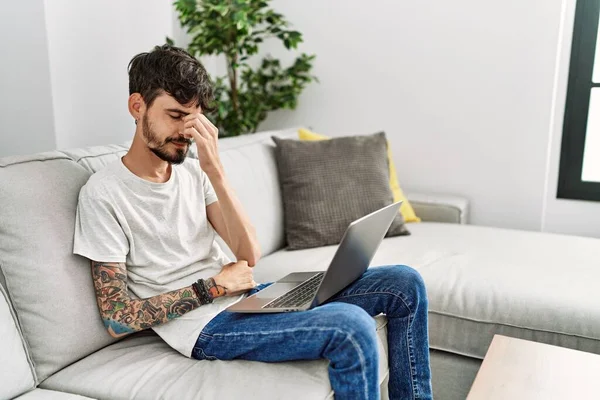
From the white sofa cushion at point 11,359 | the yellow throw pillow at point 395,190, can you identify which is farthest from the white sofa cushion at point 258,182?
the white sofa cushion at point 11,359

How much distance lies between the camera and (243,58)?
9.11 ft

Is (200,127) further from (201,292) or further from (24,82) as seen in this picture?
(24,82)

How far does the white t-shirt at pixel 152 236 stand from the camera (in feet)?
4.59

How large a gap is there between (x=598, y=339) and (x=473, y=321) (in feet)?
1.13

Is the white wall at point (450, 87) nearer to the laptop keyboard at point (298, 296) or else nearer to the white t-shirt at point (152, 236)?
the laptop keyboard at point (298, 296)

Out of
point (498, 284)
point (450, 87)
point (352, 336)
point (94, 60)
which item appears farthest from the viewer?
point (450, 87)

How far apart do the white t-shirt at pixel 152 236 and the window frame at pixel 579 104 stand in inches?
76.4

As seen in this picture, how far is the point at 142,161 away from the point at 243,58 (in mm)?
1394

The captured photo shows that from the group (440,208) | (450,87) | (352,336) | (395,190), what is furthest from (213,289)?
(450,87)

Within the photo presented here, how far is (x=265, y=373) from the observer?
1.32 meters

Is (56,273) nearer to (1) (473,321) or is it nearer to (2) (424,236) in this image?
(1) (473,321)

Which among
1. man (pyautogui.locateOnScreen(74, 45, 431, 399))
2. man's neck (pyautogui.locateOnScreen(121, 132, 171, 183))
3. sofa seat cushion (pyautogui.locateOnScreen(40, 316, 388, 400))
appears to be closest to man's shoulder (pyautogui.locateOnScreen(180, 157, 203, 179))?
man (pyautogui.locateOnScreen(74, 45, 431, 399))

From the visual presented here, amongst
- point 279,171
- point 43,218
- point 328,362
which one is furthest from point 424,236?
point 43,218

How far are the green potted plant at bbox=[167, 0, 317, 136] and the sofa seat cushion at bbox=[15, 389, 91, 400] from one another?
154 centimetres
